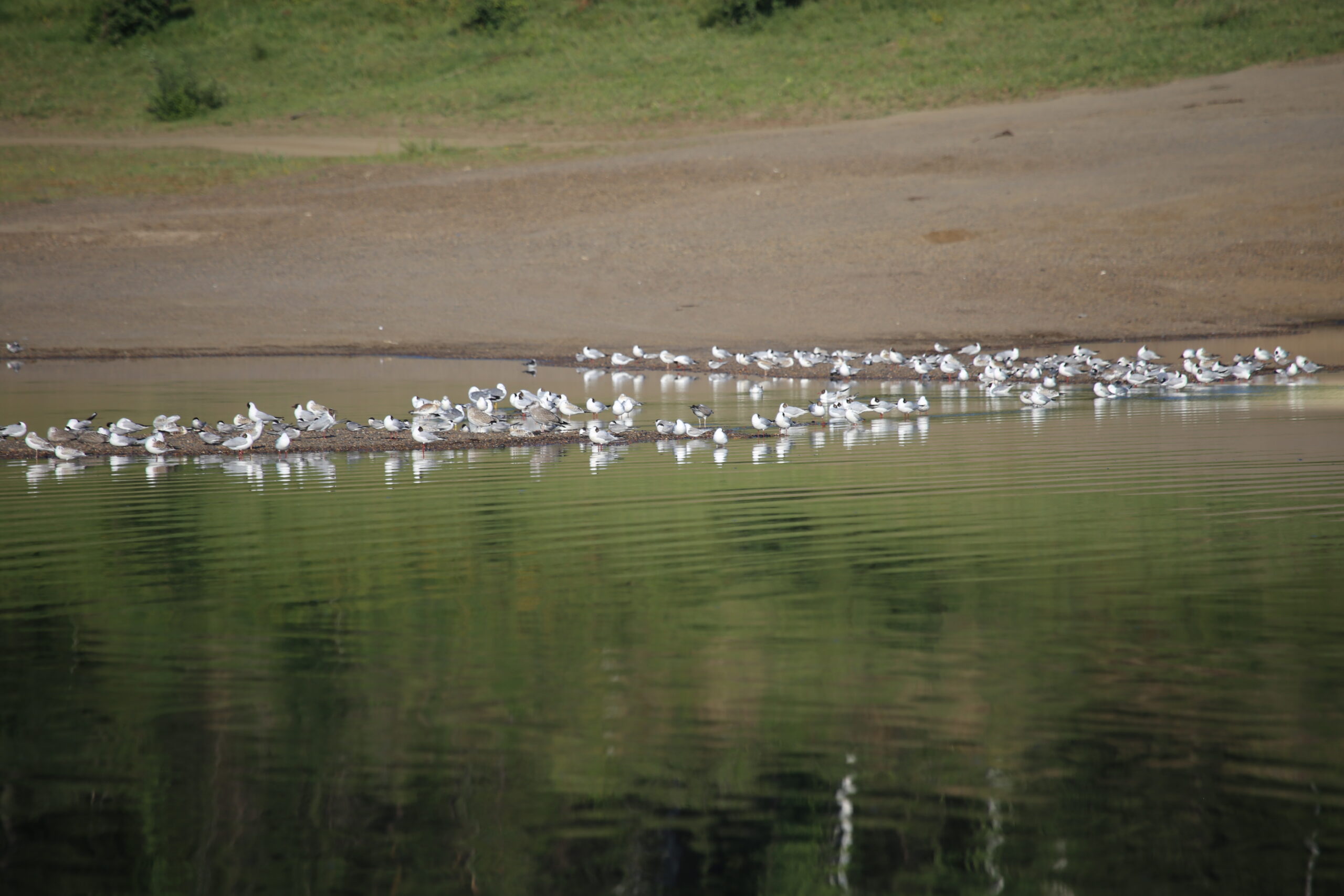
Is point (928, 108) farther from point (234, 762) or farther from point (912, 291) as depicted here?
point (234, 762)

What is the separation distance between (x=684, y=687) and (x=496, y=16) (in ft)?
191

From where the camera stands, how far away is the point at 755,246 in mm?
31172

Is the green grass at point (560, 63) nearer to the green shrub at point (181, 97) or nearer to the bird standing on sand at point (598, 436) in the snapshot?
the green shrub at point (181, 97)

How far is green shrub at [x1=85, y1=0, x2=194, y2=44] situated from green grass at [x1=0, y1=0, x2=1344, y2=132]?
1.97ft

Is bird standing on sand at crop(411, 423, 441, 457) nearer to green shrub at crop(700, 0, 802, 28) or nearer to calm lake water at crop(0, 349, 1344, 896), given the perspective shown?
calm lake water at crop(0, 349, 1344, 896)

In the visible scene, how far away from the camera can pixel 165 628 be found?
6.64 m

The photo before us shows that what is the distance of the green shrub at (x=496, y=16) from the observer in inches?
2363

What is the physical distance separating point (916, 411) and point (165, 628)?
10.8 meters

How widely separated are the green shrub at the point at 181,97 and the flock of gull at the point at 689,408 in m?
34.3

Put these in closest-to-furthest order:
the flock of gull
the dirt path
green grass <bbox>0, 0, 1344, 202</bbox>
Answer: the flock of gull, the dirt path, green grass <bbox>0, 0, 1344, 202</bbox>

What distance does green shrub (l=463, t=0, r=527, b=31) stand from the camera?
6003 centimetres

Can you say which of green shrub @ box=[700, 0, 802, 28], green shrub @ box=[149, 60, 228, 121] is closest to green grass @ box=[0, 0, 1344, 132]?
green shrub @ box=[700, 0, 802, 28]

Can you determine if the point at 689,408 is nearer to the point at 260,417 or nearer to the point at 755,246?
A: the point at 260,417

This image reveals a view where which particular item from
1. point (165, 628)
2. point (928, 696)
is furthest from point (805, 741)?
point (165, 628)
